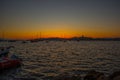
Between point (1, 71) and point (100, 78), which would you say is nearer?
point (100, 78)

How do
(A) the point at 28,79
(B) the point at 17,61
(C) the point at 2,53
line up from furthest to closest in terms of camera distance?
(C) the point at 2,53 < (B) the point at 17,61 < (A) the point at 28,79

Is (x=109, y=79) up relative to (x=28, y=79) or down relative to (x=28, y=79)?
up

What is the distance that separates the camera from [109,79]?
14.6 m

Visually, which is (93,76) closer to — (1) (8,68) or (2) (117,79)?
(2) (117,79)

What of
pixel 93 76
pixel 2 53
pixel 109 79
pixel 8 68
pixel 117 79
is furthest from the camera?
pixel 2 53

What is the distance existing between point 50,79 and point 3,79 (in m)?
6.39

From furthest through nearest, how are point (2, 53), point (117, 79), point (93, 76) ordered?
point (2, 53), point (93, 76), point (117, 79)

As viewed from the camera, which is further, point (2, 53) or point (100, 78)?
point (2, 53)

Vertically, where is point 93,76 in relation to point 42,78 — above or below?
above

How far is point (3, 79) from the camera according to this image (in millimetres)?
22375

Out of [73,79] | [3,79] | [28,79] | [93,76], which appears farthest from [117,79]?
[3,79]

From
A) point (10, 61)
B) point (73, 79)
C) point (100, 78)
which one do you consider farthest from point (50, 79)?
point (10, 61)

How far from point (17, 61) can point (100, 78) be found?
21.9 metres

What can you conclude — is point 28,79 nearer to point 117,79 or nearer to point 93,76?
point 93,76
